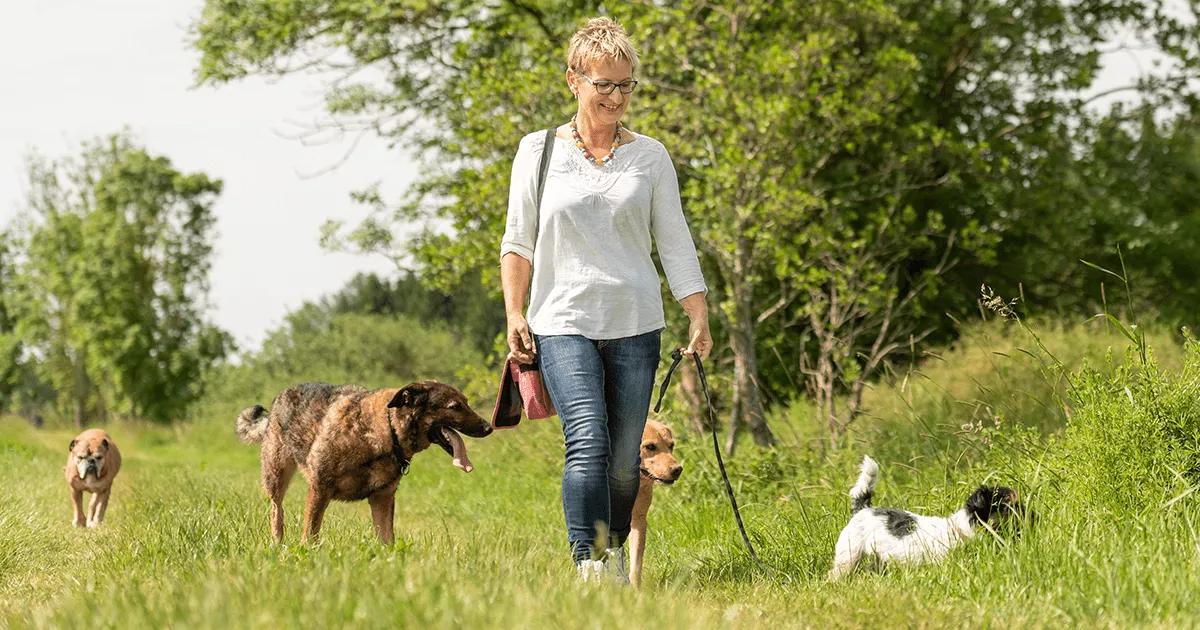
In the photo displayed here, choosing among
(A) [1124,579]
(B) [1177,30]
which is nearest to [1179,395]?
(A) [1124,579]

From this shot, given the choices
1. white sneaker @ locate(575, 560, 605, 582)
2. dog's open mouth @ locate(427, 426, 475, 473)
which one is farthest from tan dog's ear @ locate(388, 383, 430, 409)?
white sneaker @ locate(575, 560, 605, 582)

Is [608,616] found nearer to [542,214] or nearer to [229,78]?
[542,214]

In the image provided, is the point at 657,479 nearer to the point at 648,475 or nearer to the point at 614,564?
the point at 648,475

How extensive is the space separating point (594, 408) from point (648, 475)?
1.50 meters

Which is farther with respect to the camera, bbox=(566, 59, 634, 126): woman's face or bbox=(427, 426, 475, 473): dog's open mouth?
bbox=(427, 426, 475, 473): dog's open mouth

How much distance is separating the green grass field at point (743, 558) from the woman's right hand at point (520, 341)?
2.56ft

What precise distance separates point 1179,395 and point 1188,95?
1718 centimetres

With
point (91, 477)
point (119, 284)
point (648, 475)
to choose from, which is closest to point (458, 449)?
point (648, 475)

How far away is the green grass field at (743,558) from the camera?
355cm

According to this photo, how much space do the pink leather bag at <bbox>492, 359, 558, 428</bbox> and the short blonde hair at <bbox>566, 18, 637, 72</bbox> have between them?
4.31ft

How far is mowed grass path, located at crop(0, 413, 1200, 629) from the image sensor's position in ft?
11.4

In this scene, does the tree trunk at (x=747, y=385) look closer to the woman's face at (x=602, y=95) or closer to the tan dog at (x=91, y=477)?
the tan dog at (x=91, y=477)

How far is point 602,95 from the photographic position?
5.02 m

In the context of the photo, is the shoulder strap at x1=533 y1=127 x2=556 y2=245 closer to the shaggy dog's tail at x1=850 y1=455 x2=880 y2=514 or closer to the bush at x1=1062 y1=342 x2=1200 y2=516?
the shaggy dog's tail at x1=850 y1=455 x2=880 y2=514
